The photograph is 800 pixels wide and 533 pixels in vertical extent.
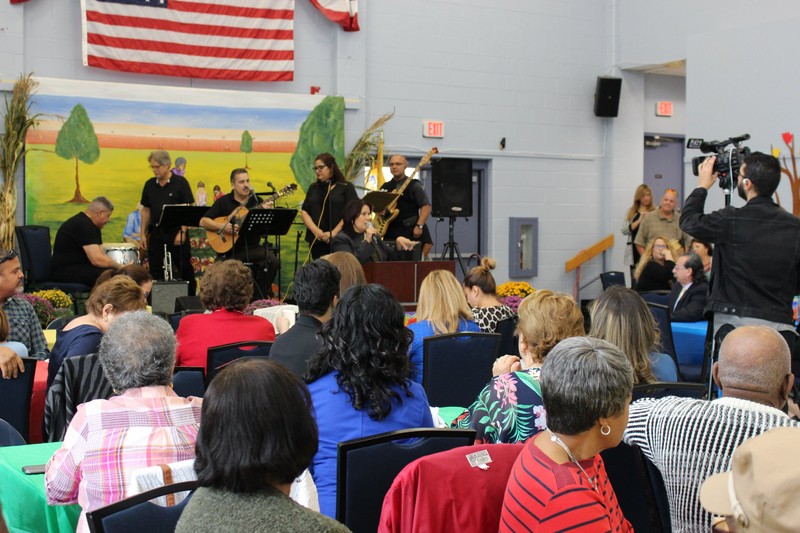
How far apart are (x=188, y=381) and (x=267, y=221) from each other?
496 centimetres

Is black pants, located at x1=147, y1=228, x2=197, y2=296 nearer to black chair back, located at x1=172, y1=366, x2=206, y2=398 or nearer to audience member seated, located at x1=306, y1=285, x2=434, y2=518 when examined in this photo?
black chair back, located at x1=172, y1=366, x2=206, y2=398

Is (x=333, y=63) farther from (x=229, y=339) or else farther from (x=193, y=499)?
(x=193, y=499)

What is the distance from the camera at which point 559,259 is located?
39.9ft

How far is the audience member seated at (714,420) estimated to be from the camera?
88.9 inches

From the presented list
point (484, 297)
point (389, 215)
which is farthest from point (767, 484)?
point (389, 215)

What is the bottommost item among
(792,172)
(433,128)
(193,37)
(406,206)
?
(406,206)

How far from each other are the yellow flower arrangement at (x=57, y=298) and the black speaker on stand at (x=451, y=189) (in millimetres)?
4265

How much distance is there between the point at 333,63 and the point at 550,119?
3209mm

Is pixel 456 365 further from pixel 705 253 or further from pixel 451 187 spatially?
pixel 451 187

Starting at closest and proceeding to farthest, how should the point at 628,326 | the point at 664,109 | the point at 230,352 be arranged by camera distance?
the point at 628,326 → the point at 230,352 → the point at 664,109

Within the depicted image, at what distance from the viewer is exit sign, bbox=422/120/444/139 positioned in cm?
1115

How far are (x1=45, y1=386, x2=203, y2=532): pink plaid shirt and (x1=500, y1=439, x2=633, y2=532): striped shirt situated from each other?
88 centimetres

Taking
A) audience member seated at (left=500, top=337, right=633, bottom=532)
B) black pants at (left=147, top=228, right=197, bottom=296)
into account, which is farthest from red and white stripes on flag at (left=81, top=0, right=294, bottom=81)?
audience member seated at (left=500, top=337, right=633, bottom=532)

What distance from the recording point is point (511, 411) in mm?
2625
